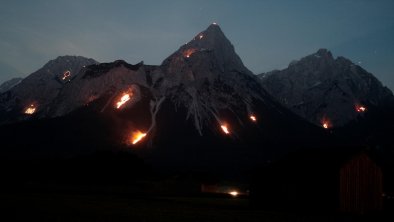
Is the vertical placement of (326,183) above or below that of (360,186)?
below

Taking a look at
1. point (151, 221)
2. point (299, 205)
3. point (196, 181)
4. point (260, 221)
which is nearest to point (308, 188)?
point (299, 205)

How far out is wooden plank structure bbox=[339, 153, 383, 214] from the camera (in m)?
53.2

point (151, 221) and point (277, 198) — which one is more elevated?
point (277, 198)

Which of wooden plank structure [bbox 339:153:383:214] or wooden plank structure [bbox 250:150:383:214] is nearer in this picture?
wooden plank structure [bbox 250:150:383:214]

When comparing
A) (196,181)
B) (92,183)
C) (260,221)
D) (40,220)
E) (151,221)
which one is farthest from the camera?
(196,181)

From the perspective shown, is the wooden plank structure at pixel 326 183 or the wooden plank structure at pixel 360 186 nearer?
the wooden plank structure at pixel 326 183

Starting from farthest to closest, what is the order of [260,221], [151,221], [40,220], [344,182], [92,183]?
[92,183], [344,182], [260,221], [151,221], [40,220]

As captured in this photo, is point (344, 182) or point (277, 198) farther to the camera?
point (277, 198)

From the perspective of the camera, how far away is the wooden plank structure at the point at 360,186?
53.2 meters

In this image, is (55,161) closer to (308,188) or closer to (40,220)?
(308,188)

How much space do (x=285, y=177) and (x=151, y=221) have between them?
96.8 feet

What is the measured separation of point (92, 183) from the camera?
310 feet

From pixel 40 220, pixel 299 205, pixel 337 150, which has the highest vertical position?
pixel 337 150

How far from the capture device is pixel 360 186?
181 ft
